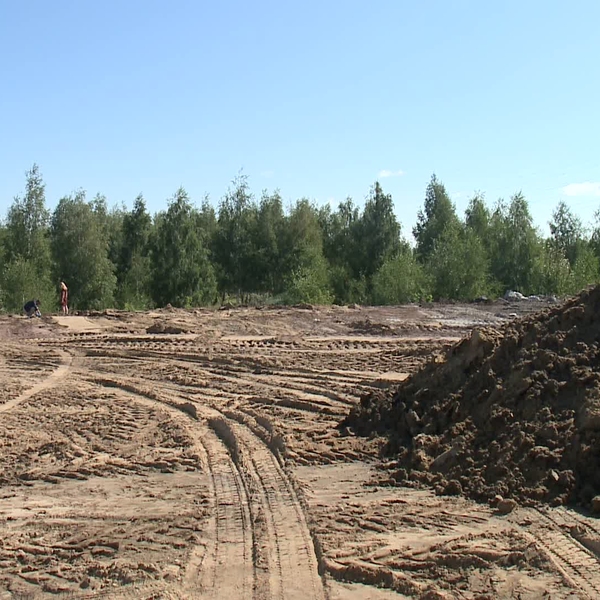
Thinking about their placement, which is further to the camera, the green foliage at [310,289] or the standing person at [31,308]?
the green foliage at [310,289]

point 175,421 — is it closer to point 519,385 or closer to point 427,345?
point 519,385

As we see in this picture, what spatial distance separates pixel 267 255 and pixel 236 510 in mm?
42297

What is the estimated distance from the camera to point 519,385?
24.0 ft

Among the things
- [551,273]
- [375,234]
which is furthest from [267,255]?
[551,273]

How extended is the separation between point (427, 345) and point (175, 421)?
384 inches

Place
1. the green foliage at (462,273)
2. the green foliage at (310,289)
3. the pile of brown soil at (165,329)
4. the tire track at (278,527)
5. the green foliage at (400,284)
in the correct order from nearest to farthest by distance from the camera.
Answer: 1. the tire track at (278,527)
2. the pile of brown soil at (165,329)
3. the green foliage at (400,284)
4. the green foliage at (310,289)
5. the green foliage at (462,273)

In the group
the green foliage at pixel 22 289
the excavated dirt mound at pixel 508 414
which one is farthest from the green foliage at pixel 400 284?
the excavated dirt mound at pixel 508 414

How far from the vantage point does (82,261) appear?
135 feet

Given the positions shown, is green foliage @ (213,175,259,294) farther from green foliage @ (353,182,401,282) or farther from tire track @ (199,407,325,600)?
tire track @ (199,407,325,600)

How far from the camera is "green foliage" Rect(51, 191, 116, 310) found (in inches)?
1615

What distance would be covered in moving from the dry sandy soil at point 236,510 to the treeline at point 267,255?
1063 inches

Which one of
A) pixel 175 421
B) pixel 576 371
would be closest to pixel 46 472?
pixel 175 421

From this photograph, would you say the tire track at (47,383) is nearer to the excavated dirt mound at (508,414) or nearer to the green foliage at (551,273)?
the excavated dirt mound at (508,414)

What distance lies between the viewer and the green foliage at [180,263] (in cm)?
4219
